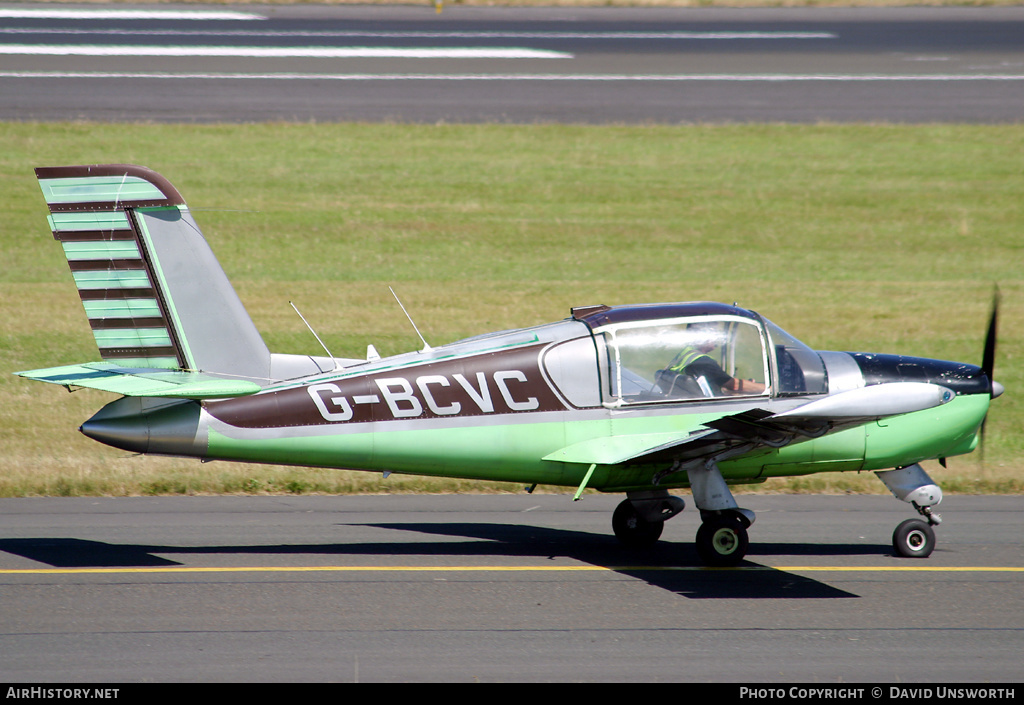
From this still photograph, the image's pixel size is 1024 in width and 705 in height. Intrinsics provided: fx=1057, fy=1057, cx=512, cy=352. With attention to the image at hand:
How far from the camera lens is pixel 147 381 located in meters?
8.36

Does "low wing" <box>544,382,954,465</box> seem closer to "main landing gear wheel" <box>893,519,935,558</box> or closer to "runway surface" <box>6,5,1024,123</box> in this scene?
"main landing gear wheel" <box>893,519,935,558</box>

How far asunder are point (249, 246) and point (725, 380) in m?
14.5

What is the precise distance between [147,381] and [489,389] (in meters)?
2.75

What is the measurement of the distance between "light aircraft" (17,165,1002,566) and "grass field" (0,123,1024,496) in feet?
14.2

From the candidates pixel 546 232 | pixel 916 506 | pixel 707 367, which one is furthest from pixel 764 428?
pixel 546 232

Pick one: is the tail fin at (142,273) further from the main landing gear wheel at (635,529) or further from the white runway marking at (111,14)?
the white runway marking at (111,14)

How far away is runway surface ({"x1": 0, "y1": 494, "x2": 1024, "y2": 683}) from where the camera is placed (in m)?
6.94

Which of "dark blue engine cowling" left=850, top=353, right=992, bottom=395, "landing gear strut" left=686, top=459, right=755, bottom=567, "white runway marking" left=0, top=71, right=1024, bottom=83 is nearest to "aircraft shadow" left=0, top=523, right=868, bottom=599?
"landing gear strut" left=686, top=459, right=755, bottom=567

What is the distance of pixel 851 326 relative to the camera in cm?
1833

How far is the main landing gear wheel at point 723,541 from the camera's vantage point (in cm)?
896

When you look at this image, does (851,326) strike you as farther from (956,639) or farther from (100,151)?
(100,151)

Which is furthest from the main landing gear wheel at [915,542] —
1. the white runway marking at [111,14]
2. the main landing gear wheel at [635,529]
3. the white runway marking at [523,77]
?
the white runway marking at [111,14]

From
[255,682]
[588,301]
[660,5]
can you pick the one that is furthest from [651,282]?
[660,5]
